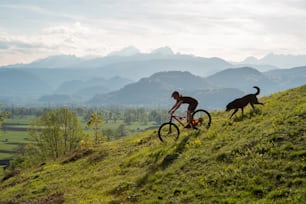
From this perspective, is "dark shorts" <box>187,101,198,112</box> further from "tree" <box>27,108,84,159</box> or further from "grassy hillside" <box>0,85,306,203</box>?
"tree" <box>27,108,84,159</box>

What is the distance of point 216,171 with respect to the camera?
20.3 meters

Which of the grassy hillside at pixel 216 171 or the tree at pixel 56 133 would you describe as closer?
the grassy hillside at pixel 216 171

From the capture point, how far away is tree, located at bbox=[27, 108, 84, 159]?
88.6 m

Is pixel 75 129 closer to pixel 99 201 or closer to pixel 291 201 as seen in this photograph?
pixel 99 201

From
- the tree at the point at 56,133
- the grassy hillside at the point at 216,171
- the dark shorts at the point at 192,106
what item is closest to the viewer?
the grassy hillside at the point at 216,171

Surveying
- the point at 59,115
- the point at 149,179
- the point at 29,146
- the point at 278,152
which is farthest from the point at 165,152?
the point at 29,146

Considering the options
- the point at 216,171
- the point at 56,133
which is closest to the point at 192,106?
the point at 216,171

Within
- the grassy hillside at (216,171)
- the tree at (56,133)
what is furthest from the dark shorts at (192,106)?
the tree at (56,133)

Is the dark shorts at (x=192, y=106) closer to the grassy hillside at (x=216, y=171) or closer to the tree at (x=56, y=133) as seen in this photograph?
the grassy hillside at (x=216, y=171)

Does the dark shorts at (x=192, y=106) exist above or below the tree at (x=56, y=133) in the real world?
above

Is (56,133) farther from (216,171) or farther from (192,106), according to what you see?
(216,171)

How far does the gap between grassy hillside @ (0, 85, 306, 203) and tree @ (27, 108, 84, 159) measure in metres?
55.0

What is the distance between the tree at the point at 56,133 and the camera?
88562 millimetres

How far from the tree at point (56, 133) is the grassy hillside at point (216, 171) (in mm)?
54967
